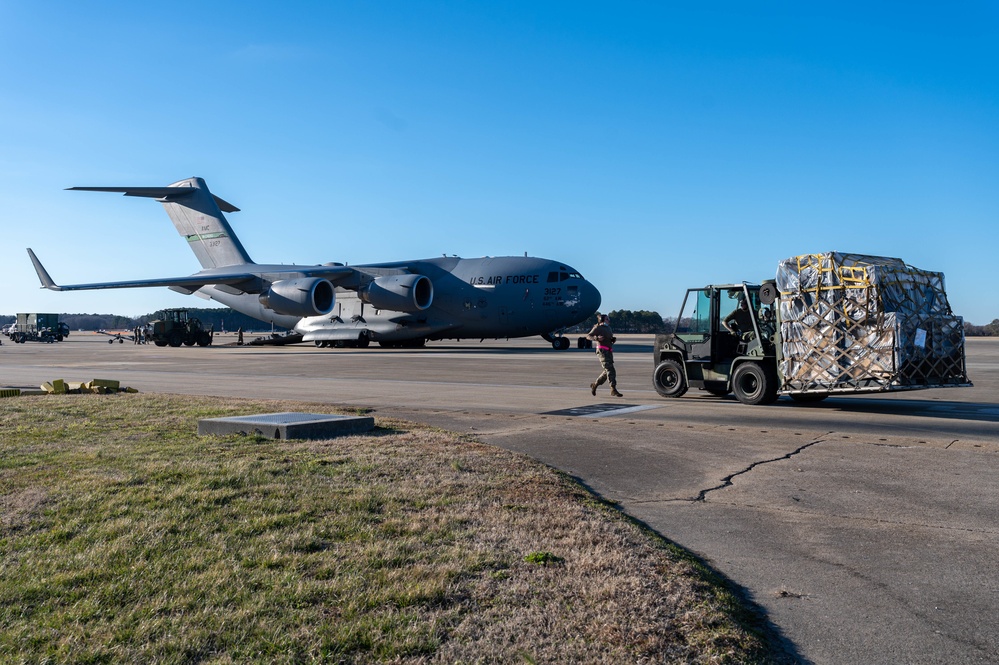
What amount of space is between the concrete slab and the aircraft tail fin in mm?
34731

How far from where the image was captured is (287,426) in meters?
8.62

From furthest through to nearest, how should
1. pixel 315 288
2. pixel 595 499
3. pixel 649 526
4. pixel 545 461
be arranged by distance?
1. pixel 315 288
2. pixel 545 461
3. pixel 595 499
4. pixel 649 526

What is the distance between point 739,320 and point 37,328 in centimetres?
6823

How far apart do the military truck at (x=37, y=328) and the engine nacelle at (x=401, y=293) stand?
4284 cm

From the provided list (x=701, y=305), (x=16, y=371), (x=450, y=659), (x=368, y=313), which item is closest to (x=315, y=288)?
(x=368, y=313)

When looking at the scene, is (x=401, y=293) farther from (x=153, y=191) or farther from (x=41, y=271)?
(x=41, y=271)

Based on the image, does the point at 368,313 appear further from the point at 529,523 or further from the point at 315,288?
the point at 529,523

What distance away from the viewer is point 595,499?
611 centimetres

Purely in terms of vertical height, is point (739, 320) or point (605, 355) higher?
point (739, 320)

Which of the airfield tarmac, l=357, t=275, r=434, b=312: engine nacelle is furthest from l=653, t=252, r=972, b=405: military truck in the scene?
l=357, t=275, r=434, b=312: engine nacelle

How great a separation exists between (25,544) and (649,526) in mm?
3899

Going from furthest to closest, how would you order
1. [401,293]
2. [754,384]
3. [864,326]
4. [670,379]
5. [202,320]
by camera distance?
1. [202,320]
2. [401,293]
3. [670,379]
4. [754,384]
5. [864,326]

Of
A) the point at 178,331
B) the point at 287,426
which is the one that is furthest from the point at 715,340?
the point at 178,331

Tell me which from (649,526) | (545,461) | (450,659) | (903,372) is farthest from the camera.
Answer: (903,372)
